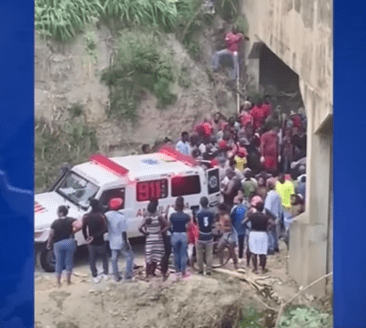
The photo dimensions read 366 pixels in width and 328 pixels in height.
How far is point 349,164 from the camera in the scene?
638cm

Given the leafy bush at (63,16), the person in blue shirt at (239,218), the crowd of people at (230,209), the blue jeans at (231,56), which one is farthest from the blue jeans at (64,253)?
the blue jeans at (231,56)

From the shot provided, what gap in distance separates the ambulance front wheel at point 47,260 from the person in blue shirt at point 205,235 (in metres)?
0.99

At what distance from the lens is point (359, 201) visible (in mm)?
6410

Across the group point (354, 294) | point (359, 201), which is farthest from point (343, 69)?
point (354, 294)

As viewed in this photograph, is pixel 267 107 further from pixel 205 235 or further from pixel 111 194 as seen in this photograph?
pixel 111 194

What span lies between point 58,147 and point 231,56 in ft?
4.51

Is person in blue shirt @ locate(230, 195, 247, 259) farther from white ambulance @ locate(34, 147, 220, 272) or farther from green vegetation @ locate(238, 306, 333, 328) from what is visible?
green vegetation @ locate(238, 306, 333, 328)

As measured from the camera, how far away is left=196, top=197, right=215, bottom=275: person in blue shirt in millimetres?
6543

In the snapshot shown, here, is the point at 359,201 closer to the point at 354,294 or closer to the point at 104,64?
the point at 354,294

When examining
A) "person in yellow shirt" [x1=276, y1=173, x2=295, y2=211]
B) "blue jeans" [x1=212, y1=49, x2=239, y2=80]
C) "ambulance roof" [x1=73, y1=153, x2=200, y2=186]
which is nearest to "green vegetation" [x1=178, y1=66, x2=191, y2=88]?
"blue jeans" [x1=212, y1=49, x2=239, y2=80]

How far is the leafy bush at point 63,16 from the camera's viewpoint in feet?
20.7

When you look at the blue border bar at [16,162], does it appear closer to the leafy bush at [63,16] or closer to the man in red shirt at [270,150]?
the leafy bush at [63,16]

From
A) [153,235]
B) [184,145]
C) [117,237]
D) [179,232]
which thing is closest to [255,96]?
[184,145]

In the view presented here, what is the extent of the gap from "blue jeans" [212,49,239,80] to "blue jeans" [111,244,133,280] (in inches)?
55.4
